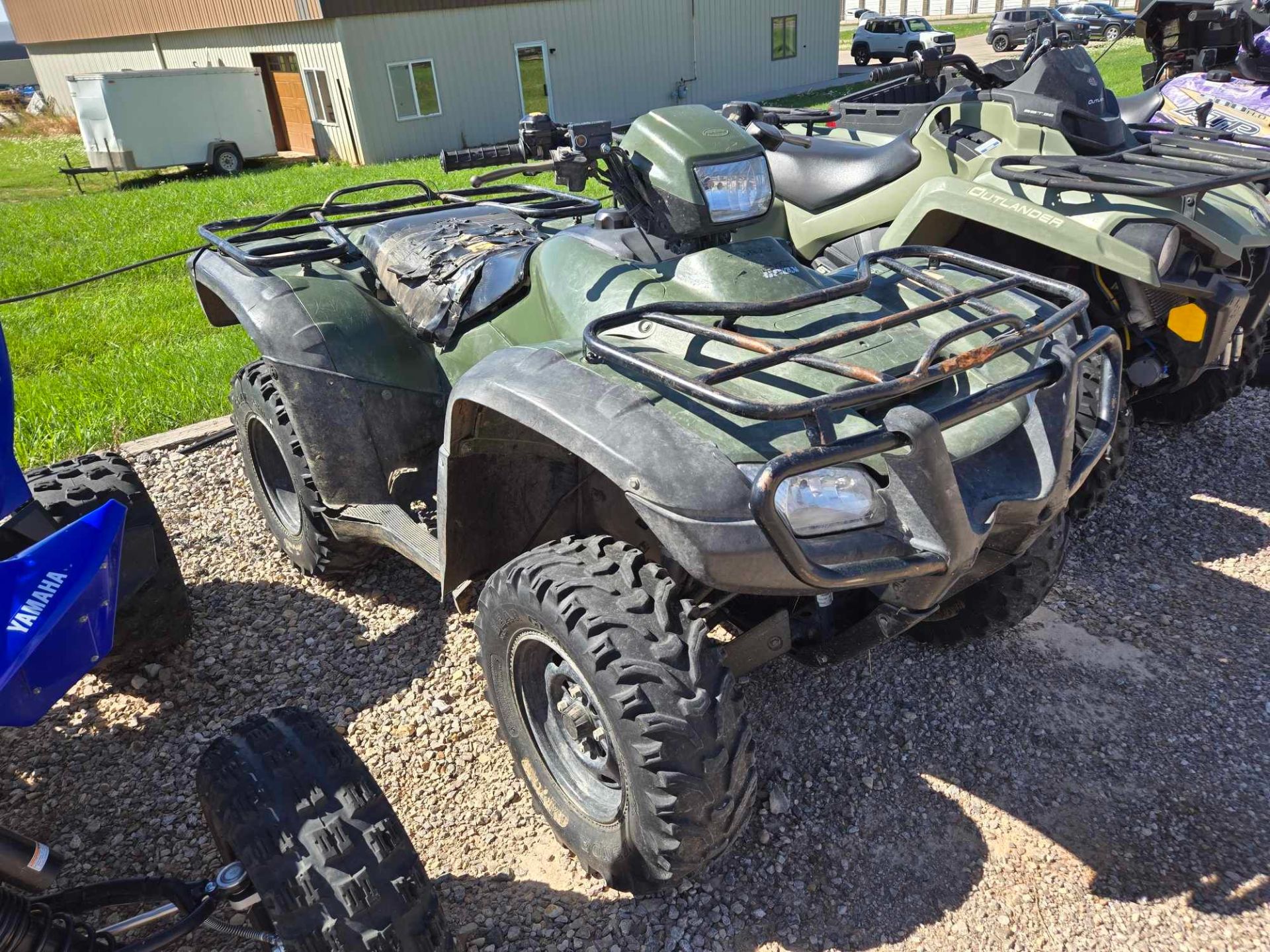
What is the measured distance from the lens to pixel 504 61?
62.1 ft

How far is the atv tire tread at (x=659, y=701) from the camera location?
2004 mm

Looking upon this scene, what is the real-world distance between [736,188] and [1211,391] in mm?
3326

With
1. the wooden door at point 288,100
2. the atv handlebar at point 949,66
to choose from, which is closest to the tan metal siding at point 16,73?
the wooden door at point 288,100

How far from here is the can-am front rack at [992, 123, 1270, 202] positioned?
3.66 meters

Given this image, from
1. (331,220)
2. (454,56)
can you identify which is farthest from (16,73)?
(331,220)

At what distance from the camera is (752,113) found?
5.71 m

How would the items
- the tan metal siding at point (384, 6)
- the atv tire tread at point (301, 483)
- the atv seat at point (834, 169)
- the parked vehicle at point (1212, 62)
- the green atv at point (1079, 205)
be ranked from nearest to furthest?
1. the atv tire tread at point (301, 483)
2. the green atv at point (1079, 205)
3. the atv seat at point (834, 169)
4. the parked vehicle at point (1212, 62)
5. the tan metal siding at point (384, 6)

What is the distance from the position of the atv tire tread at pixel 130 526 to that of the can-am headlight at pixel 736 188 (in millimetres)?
2038

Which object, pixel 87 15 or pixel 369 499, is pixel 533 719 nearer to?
pixel 369 499

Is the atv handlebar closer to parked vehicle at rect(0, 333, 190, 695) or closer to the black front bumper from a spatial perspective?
the black front bumper

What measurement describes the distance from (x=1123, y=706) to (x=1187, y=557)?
1.15 meters

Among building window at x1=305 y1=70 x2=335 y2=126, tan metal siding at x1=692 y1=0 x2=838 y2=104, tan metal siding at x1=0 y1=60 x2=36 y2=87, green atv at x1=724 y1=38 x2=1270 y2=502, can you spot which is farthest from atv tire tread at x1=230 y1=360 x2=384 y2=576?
tan metal siding at x1=0 y1=60 x2=36 y2=87

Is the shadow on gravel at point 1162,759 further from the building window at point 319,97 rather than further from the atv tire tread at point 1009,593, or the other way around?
the building window at point 319,97

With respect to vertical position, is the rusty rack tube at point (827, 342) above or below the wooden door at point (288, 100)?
above
